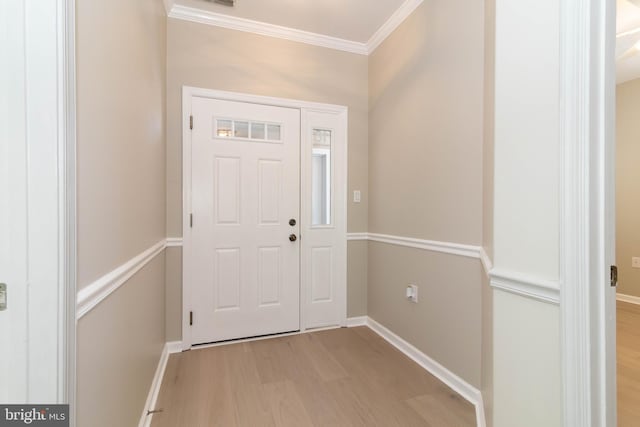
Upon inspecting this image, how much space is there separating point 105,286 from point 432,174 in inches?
79.7

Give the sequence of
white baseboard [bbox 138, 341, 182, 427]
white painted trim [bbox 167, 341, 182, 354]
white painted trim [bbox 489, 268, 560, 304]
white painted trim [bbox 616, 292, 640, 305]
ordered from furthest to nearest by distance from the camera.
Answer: white painted trim [bbox 616, 292, 640, 305] < white painted trim [bbox 167, 341, 182, 354] < white baseboard [bbox 138, 341, 182, 427] < white painted trim [bbox 489, 268, 560, 304]

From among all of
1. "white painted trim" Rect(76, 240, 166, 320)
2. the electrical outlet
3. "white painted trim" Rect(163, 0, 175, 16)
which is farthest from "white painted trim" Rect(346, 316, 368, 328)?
"white painted trim" Rect(163, 0, 175, 16)

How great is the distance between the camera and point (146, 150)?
161 cm

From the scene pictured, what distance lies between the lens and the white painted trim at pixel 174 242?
2355mm

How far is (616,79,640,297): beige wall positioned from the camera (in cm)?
338

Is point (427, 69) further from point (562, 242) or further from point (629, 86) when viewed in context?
point (629, 86)

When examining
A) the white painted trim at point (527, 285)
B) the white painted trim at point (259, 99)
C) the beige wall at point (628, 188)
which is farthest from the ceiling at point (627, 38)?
the white painted trim at point (527, 285)

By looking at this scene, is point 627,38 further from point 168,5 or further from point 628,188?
point 168,5

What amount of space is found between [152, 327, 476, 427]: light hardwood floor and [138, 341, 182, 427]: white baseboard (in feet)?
0.12

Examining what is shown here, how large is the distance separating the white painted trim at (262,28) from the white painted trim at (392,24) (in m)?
0.12

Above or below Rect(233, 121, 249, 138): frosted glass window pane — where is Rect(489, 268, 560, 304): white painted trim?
below

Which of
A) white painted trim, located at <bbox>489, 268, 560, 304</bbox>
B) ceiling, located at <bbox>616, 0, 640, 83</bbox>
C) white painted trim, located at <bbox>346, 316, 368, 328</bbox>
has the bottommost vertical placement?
white painted trim, located at <bbox>346, 316, 368, 328</bbox>

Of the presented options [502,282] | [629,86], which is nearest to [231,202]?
[502,282]

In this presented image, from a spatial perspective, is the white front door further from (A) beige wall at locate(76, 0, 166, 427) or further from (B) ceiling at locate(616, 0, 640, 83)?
(B) ceiling at locate(616, 0, 640, 83)
